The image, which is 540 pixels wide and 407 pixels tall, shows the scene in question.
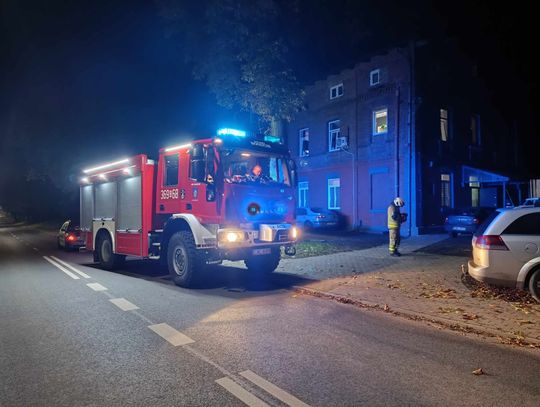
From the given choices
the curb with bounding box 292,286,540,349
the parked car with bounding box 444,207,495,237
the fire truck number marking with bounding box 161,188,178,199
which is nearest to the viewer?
the curb with bounding box 292,286,540,349

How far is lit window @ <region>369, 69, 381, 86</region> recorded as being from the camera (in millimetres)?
22306

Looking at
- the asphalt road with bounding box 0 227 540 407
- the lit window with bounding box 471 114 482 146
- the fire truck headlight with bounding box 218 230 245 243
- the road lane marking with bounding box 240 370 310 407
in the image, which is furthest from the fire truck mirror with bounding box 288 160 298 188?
the lit window with bounding box 471 114 482 146

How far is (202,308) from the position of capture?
6.73 m

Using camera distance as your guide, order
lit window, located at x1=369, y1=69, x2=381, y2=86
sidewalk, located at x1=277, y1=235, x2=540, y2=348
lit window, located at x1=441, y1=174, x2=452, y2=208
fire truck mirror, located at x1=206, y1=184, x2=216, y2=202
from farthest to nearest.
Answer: lit window, located at x1=369, y1=69, x2=381, y2=86, lit window, located at x1=441, y1=174, x2=452, y2=208, fire truck mirror, located at x1=206, y1=184, x2=216, y2=202, sidewalk, located at x1=277, y1=235, x2=540, y2=348

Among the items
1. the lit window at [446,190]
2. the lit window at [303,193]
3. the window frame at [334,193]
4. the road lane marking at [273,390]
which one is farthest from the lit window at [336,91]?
the road lane marking at [273,390]

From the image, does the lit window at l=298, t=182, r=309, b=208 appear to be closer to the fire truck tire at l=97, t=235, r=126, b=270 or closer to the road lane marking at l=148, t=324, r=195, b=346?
the fire truck tire at l=97, t=235, r=126, b=270

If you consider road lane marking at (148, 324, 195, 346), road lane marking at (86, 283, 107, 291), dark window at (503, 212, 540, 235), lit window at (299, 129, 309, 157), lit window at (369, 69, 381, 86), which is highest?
lit window at (369, 69, 381, 86)

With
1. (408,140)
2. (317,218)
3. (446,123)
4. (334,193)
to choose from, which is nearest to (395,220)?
(408,140)

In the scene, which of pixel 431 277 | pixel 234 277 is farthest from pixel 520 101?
pixel 234 277

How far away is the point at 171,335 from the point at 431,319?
3743mm

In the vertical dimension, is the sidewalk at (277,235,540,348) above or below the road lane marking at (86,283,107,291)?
above

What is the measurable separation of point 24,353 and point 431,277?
7.75 metres

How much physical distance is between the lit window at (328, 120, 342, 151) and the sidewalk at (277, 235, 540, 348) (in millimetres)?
13954

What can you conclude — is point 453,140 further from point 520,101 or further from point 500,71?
point 520,101
